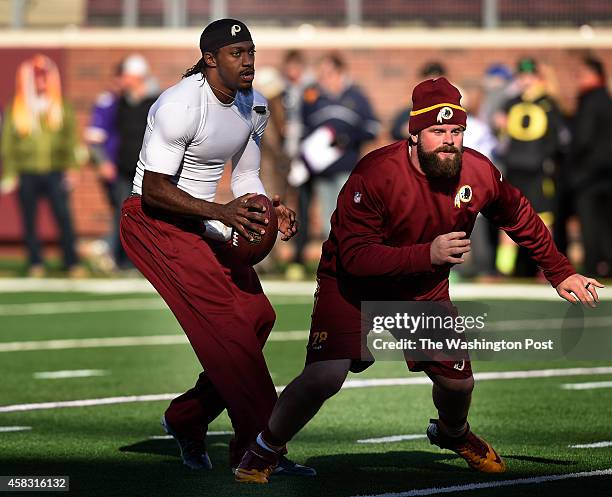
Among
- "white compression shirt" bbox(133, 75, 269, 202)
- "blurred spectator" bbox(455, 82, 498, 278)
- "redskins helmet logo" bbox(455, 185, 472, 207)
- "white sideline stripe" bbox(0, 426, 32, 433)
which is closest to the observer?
"redskins helmet logo" bbox(455, 185, 472, 207)

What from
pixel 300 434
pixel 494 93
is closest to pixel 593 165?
pixel 494 93

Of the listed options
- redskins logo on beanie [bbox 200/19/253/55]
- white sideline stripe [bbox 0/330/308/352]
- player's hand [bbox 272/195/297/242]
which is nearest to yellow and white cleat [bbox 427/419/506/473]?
player's hand [bbox 272/195/297/242]

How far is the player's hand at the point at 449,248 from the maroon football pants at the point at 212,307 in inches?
50.4

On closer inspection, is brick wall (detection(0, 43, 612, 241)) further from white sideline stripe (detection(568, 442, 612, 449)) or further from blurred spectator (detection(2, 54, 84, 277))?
white sideline stripe (detection(568, 442, 612, 449))

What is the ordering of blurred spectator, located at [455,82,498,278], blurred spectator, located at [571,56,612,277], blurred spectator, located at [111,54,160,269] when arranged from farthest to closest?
blurred spectator, located at [111,54,160,269] < blurred spectator, located at [571,56,612,277] < blurred spectator, located at [455,82,498,278]

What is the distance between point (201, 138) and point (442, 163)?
1.23 meters

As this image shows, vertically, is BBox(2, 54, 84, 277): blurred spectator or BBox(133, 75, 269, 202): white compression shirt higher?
BBox(133, 75, 269, 202): white compression shirt

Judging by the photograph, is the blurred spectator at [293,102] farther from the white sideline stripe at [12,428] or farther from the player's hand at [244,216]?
the player's hand at [244,216]

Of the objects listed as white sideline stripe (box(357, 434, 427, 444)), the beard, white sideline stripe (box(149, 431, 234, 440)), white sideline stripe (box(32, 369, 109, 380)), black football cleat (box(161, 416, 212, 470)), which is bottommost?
white sideline stripe (box(32, 369, 109, 380))

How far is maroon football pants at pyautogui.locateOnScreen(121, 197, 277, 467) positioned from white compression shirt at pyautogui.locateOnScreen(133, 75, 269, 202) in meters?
0.23

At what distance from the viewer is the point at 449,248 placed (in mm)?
7492

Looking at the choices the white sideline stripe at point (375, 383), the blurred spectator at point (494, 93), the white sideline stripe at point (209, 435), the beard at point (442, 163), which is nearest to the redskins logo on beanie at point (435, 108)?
the beard at point (442, 163)

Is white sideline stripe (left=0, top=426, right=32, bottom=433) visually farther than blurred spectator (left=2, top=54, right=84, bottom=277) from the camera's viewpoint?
No

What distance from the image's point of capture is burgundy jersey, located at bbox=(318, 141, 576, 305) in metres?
7.84
